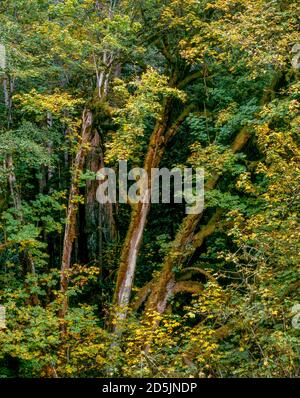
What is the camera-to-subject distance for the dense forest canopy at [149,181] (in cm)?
708

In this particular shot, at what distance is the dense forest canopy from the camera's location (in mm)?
7078

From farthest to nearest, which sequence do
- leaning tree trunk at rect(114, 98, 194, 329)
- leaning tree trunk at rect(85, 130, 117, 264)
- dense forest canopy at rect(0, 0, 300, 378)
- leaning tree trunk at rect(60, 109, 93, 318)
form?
leaning tree trunk at rect(85, 130, 117, 264), leaning tree trunk at rect(114, 98, 194, 329), leaning tree trunk at rect(60, 109, 93, 318), dense forest canopy at rect(0, 0, 300, 378)

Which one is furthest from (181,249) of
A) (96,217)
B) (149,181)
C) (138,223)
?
(96,217)

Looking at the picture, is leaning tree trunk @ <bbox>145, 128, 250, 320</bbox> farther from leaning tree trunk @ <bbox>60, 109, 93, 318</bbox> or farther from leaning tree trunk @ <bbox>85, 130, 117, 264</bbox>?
leaning tree trunk @ <bbox>85, 130, 117, 264</bbox>

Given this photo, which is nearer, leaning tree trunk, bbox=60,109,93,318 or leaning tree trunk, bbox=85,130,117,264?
leaning tree trunk, bbox=60,109,93,318

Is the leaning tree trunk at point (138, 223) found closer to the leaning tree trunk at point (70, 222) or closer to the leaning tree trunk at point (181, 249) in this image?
the leaning tree trunk at point (181, 249)

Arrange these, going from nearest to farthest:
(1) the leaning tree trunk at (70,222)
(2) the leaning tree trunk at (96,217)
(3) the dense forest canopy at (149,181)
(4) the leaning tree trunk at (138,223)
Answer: (3) the dense forest canopy at (149,181) < (1) the leaning tree trunk at (70,222) < (4) the leaning tree trunk at (138,223) < (2) the leaning tree trunk at (96,217)

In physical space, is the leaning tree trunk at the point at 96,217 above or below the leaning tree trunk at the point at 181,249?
above

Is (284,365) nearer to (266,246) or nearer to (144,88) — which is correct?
(266,246)

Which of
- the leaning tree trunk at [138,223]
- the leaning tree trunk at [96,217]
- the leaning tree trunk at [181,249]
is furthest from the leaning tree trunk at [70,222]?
the leaning tree trunk at [96,217]

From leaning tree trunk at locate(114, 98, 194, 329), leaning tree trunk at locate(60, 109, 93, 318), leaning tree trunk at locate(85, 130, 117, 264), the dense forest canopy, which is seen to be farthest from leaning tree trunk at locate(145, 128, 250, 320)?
leaning tree trunk at locate(85, 130, 117, 264)

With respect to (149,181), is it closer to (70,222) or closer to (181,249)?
(181,249)

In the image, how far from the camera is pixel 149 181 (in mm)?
10984

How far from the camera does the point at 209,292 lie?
7.42 meters
